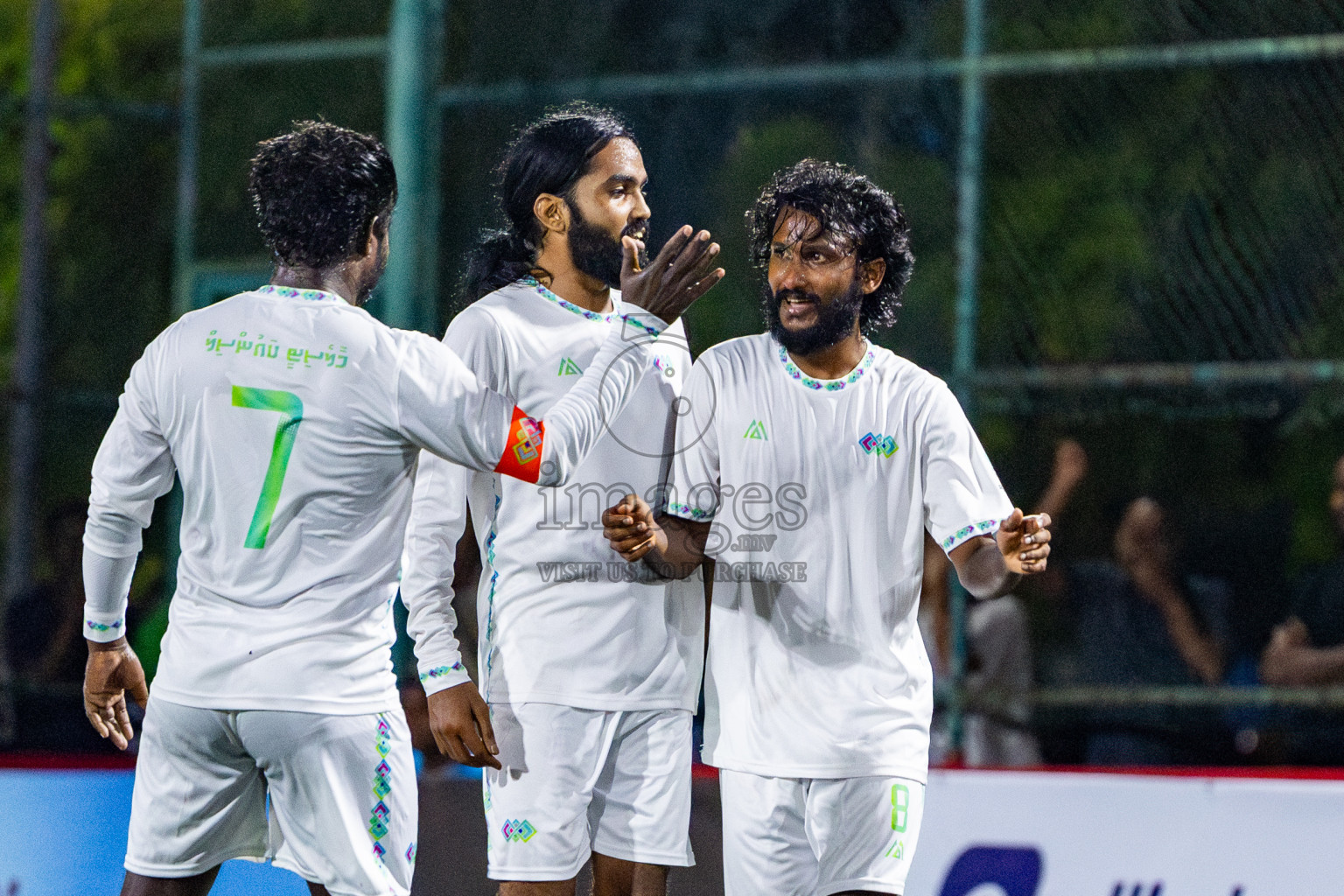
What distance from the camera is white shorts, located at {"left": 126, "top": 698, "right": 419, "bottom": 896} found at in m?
2.52

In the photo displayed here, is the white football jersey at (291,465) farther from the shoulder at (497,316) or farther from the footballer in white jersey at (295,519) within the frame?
the shoulder at (497,316)

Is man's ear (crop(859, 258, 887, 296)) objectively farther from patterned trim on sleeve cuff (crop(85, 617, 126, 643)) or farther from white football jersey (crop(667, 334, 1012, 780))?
patterned trim on sleeve cuff (crop(85, 617, 126, 643))

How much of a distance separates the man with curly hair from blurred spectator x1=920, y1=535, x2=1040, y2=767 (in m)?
2.60

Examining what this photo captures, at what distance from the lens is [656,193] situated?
20.4ft

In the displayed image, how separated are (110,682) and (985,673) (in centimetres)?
353

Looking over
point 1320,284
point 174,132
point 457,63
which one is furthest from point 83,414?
point 1320,284

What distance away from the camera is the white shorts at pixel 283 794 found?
2523 mm

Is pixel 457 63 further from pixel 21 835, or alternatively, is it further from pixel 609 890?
pixel 609 890

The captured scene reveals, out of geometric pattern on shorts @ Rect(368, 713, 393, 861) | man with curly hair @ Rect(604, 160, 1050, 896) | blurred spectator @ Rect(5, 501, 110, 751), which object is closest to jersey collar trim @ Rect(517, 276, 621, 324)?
man with curly hair @ Rect(604, 160, 1050, 896)

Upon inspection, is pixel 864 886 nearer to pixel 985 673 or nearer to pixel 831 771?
pixel 831 771

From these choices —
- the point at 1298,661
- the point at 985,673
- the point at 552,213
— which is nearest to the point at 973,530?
the point at 552,213

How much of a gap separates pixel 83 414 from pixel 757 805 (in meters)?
5.27

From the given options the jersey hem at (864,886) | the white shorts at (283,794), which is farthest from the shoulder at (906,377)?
the white shorts at (283,794)

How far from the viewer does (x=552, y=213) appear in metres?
3.15
